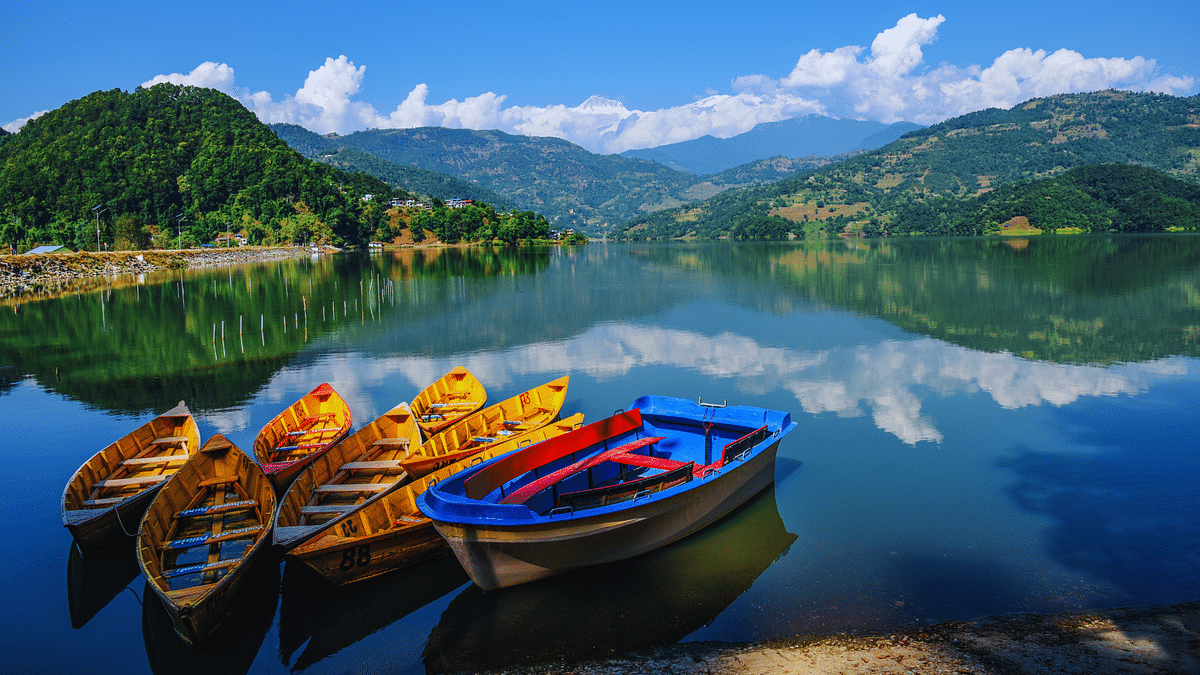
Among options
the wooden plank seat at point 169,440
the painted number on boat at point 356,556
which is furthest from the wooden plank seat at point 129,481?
the painted number on boat at point 356,556

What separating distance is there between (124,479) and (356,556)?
6.12 meters

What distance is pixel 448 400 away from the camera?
63.3ft

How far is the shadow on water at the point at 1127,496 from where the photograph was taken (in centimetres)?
Answer: 1077

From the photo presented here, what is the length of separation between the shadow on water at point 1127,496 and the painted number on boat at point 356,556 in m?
11.0

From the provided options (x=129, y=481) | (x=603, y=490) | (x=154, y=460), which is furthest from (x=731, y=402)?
(x=129, y=481)

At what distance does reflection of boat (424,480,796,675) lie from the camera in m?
9.09

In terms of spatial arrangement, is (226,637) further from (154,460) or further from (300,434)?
(300,434)

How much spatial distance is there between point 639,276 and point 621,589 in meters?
66.1

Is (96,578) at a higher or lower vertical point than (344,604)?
higher

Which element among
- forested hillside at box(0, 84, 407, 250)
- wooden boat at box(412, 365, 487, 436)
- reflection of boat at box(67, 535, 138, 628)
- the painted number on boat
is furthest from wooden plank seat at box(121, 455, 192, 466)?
forested hillside at box(0, 84, 407, 250)

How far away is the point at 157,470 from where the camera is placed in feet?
45.1

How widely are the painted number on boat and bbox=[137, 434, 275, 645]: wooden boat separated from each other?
1256mm

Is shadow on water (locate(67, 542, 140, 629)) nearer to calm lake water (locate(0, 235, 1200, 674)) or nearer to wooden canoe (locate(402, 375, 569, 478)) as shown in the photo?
calm lake water (locate(0, 235, 1200, 674))

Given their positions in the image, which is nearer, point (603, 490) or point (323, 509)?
point (603, 490)
